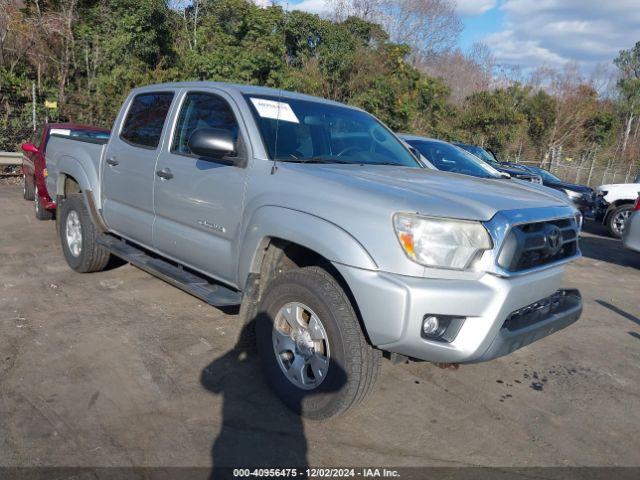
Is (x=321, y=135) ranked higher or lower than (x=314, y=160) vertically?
higher

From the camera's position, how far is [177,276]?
4199mm

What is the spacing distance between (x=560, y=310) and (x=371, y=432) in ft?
4.68

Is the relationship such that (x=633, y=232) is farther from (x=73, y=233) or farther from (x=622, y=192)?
(x=73, y=233)

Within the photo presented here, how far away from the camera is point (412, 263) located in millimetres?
2758

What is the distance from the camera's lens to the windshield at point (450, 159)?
313 inches

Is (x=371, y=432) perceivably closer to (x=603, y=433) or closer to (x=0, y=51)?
(x=603, y=433)

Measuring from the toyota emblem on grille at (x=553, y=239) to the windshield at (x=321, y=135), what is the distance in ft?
4.48

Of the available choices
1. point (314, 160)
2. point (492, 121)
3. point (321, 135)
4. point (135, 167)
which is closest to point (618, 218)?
point (321, 135)

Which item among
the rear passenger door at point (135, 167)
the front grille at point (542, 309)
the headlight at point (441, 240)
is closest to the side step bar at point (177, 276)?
the rear passenger door at point (135, 167)

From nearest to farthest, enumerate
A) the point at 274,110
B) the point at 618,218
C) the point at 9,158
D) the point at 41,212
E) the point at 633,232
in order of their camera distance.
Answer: the point at 274,110 → the point at 633,232 → the point at 41,212 → the point at 618,218 → the point at 9,158

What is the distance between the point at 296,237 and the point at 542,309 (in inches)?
62.6

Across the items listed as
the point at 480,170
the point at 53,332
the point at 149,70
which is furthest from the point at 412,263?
the point at 149,70

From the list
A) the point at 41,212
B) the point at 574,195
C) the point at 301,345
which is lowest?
the point at 41,212

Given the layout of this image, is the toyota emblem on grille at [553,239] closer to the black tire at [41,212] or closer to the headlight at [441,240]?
the headlight at [441,240]
